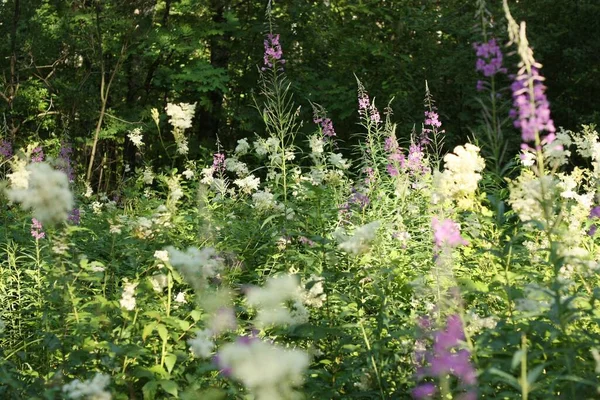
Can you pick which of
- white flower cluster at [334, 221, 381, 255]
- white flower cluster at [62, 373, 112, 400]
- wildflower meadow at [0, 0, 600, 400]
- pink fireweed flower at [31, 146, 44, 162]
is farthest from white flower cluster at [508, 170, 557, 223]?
pink fireweed flower at [31, 146, 44, 162]

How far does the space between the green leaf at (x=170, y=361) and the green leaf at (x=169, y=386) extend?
0.10 metres

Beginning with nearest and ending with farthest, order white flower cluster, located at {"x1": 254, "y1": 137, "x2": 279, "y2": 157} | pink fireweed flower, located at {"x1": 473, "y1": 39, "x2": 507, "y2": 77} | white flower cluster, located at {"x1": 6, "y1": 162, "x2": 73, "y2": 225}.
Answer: pink fireweed flower, located at {"x1": 473, "y1": 39, "x2": 507, "y2": 77}
white flower cluster, located at {"x1": 6, "y1": 162, "x2": 73, "y2": 225}
white flower cluster, located at {"x1": 254, "y1": 137, "x2": 279, "y2": 157}

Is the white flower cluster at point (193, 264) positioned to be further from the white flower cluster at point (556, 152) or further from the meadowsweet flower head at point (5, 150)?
the meadowsweet flower head at point (5, 150)

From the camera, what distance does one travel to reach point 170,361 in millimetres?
2904

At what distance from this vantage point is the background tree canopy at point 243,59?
9.85m

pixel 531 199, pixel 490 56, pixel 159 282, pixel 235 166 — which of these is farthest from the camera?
pixel 235 166

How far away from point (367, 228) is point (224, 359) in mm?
1405

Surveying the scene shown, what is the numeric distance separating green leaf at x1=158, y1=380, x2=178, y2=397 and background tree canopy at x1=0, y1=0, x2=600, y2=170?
7.13 meters

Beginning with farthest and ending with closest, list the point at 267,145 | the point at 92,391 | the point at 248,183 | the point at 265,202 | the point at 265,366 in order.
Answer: the point at 248,183, the point at 267,145, the point at 265,202, the point at 92,391, the point at 265,366

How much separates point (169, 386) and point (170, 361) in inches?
8.2

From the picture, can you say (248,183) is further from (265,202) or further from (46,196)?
(46,196)

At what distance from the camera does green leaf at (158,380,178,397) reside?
266 centimetres

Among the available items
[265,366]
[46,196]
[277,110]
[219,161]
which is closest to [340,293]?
[46,196]

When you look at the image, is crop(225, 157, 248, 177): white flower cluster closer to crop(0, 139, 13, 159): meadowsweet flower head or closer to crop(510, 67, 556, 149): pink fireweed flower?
crop(0, 139, 13, 159): meadowsweet flower head
